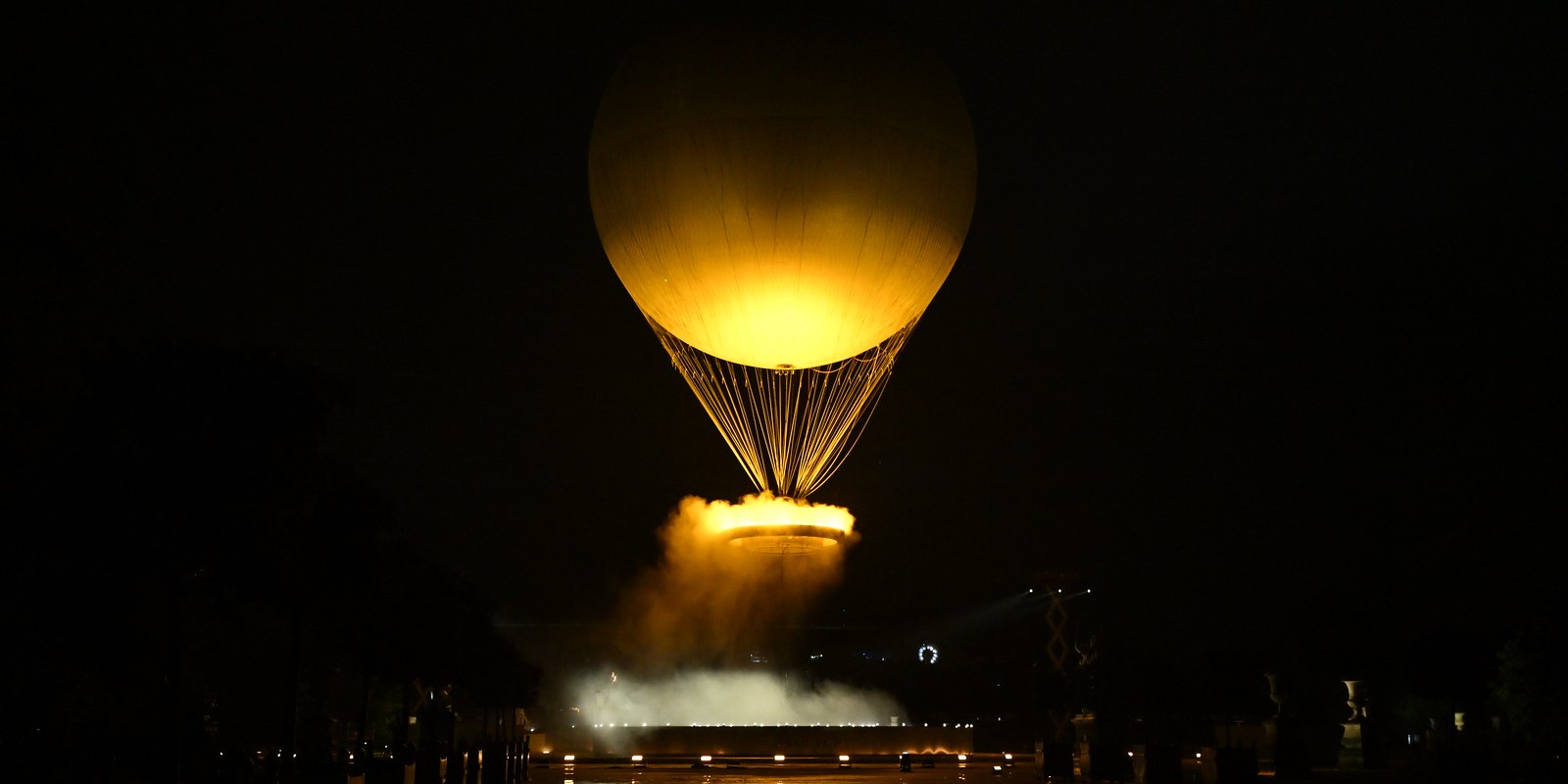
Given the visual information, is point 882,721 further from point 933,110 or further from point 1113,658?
point 933,110

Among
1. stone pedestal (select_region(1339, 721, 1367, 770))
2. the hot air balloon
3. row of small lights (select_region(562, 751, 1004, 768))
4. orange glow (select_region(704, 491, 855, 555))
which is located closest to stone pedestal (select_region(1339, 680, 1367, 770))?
stone pedestal (select_region(1339, 721, 1367, 770))

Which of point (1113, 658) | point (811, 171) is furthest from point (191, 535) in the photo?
point (1113, 658)

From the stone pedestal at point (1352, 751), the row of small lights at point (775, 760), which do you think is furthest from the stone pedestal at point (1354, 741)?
the row of small lights at point (775, 760)

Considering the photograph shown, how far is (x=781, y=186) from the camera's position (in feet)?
95.7

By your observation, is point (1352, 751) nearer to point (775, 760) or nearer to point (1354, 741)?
point (1354, 741)

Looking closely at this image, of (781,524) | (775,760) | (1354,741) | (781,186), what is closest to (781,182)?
(781,186)

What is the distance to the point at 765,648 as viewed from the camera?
127 meters

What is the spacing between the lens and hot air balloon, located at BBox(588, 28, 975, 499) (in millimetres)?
28484

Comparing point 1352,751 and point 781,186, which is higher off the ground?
point 781,186

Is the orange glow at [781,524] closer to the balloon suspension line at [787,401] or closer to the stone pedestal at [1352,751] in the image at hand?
the balloon suspension line at [787,401]

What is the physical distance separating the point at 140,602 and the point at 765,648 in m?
111

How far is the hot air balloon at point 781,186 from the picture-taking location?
28484mm

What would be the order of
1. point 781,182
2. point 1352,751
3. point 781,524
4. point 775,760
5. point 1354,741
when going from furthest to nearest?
point 775,760 < point 1354,741 < point 1352,751 < point 781,524 < point 781,182

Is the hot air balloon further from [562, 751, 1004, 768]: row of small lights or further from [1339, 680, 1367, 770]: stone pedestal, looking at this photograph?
[562, 751, 1004, 768]: row of small lights
